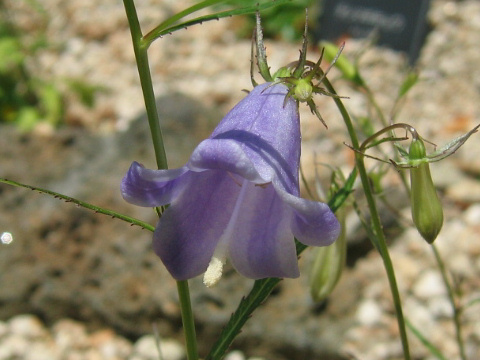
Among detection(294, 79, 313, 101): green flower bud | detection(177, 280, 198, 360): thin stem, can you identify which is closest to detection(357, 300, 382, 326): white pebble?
detection(177, 280, 198, 360): thin stem

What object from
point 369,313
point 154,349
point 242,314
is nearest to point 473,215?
point 369,313

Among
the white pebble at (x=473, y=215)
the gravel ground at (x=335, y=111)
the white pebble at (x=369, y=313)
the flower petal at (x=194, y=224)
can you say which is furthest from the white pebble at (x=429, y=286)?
the flower petal at (x=194, y=224)

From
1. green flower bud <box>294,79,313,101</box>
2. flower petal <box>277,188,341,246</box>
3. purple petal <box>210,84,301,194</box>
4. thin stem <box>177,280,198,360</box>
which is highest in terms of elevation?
green flower bud <box>294,79,313,101</box>

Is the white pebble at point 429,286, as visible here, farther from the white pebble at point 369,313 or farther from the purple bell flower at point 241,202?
the purple bell flower at point 241,202

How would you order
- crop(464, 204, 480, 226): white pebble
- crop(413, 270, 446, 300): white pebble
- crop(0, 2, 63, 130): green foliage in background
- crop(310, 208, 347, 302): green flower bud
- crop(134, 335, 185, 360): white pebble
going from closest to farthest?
crop(310, 208, 347, 302): green flower bud < crop(134, 335, 185, 360): white pebble < crop(413, 270, 446, 300): white pebble < crop(464, 204, 480, 226): white pebble < crop(0, 2, 63, 130): green foliage in background

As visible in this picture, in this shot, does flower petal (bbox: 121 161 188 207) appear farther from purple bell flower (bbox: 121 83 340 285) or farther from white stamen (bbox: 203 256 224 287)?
white stamen (bbox: 203 256 224 287)

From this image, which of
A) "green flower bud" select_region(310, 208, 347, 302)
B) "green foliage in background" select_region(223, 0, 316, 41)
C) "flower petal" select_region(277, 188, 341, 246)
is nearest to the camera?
"flower petal" select_region(277, 188, 341, 246)

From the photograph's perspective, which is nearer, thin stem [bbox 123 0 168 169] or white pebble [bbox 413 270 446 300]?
thin stem [bbox 123 0 168 169]

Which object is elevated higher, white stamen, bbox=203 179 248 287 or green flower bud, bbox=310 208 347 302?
green flower bud, bbox=310 208 347 302
